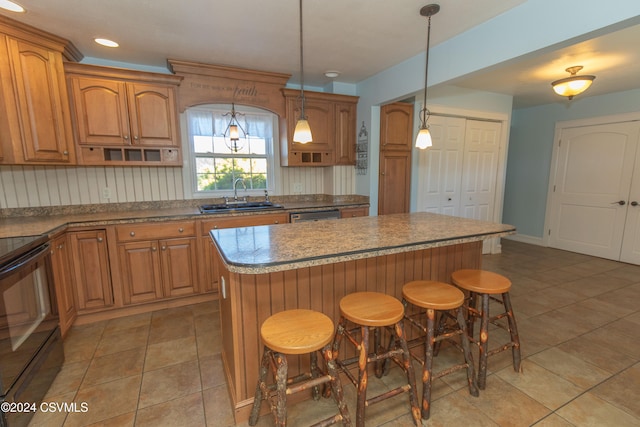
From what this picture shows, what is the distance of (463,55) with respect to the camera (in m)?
2.43

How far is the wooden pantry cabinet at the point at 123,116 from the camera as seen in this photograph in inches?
107

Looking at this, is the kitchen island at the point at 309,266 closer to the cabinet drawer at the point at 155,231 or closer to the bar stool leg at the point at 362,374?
the bar stool leg at the point at 362,374

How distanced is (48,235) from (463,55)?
344cm

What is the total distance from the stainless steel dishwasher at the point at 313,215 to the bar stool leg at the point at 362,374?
2.05m

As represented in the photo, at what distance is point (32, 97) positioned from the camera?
2387 millimetres

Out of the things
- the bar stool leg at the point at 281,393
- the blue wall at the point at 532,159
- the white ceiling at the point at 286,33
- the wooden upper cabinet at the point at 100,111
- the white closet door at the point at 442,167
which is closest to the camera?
the bar stool leg at the point at 281,393

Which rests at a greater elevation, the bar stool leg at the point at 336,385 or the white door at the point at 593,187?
the white door at the point at 593,187

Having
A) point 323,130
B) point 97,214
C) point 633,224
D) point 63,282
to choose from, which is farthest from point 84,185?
point 633,224

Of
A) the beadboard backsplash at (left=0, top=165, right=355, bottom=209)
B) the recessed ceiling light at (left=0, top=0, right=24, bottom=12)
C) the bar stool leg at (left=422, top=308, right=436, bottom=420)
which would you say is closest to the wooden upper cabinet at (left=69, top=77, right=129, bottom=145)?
the beadboard backsplash at (left=0, top=165, right=355, bottom=209)

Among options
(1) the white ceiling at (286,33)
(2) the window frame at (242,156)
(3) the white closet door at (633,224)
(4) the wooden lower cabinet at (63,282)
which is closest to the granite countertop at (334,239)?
(1) the white ceiling at (286,33)

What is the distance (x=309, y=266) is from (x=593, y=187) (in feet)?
18.0

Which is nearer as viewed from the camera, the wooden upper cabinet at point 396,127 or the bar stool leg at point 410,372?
the bar stool leg at point 410,372

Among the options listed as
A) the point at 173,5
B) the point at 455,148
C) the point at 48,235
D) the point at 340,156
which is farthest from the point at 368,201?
A: the point at 48,235

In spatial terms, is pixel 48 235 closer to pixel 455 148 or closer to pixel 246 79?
pixel 246 79
